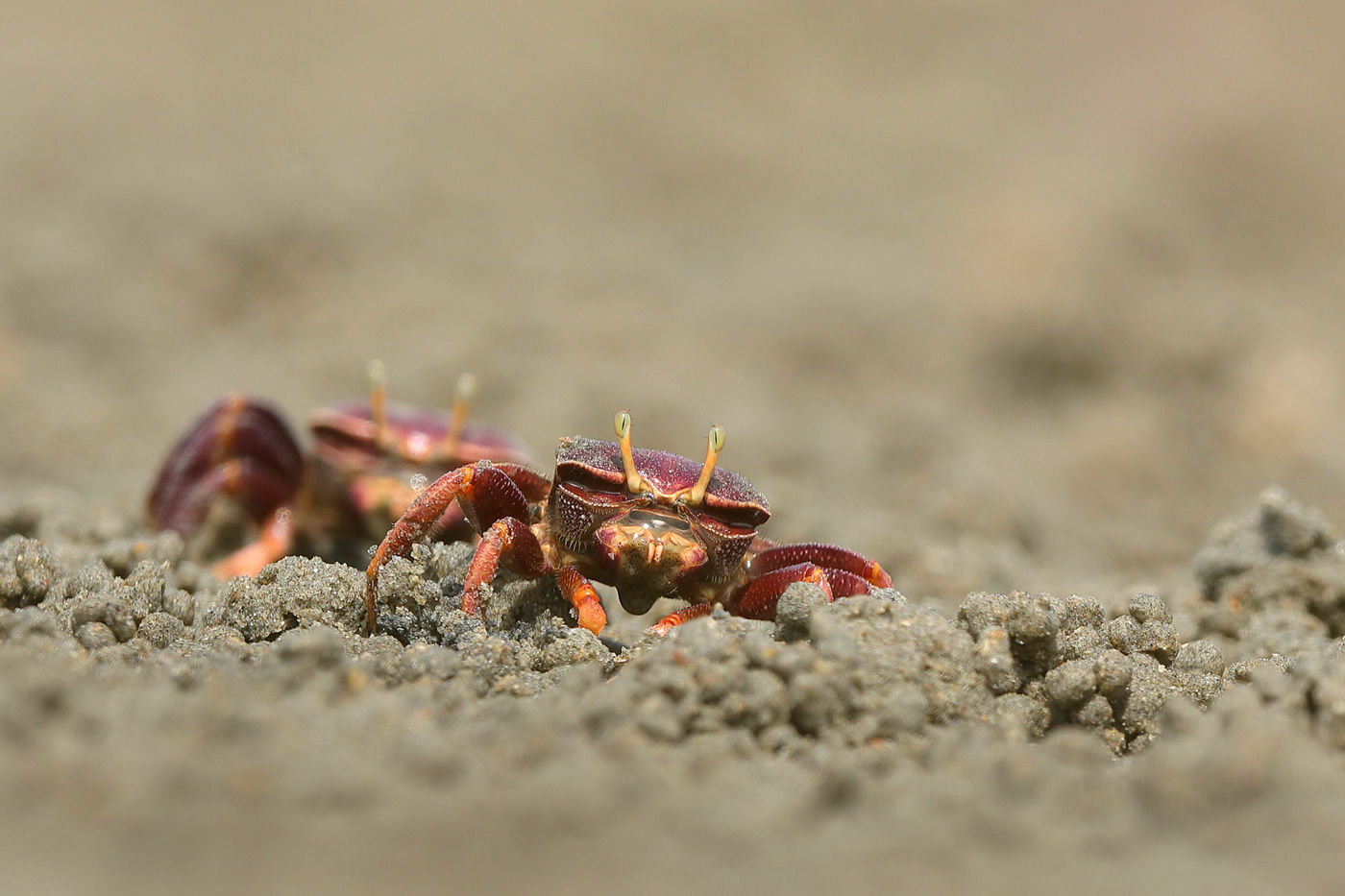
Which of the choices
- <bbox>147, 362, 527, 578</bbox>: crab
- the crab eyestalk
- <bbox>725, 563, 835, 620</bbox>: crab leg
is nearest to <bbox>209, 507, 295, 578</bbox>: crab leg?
<bbox>147, 362, 527, 578</bbox>: crab

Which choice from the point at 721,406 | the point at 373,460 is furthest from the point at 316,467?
the point at 721,406

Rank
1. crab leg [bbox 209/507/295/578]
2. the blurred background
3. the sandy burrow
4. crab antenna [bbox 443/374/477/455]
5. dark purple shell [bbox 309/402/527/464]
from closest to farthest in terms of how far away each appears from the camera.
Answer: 1. the sandy burrow
2. crab leg [bbox 209/507/295/578]
3. crab antenna [bbox 443/374/477/455]
4. dark purple shell [bbox 309/402/527/464]
5. the blurred background

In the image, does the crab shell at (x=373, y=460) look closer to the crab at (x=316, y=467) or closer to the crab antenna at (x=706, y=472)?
the crab at (x=316, y=467)

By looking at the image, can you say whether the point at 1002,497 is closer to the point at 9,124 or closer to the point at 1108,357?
the point at 1108,357

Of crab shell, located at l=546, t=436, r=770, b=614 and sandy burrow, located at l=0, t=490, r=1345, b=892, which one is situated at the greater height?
crab shell, located at l=546, t=436, r=770, b=614

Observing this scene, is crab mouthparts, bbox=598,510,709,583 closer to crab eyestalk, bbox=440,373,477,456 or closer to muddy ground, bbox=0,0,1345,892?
muddy ground, bbox=0,0,1345,892

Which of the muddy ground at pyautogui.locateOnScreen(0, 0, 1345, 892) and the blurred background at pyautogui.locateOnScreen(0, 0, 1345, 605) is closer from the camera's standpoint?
the muddy ground at pyautogui.locateOnScreen(0, 0, 1345, 892)

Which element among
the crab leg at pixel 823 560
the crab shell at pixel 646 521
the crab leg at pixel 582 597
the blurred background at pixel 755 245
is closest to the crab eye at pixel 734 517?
the crab shell at pixel 646 521
